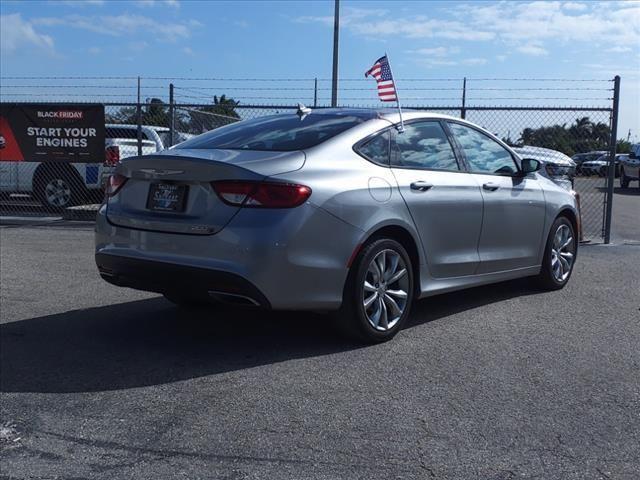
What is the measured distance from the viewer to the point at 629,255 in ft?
31.7

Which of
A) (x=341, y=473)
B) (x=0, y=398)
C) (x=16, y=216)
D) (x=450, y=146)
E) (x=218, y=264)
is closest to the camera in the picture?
(x=341, y=473)

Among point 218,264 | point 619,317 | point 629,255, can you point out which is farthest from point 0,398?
point 629,255

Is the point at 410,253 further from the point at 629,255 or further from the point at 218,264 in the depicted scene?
the point at 629,255

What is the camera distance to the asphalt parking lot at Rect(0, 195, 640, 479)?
136 inches

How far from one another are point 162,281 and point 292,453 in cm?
170

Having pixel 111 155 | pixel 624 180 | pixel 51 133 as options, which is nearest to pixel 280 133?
pixel 111 155

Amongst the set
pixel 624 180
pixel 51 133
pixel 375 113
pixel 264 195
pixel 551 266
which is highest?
pixel 375 113

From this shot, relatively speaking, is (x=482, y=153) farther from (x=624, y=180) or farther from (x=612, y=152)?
(x=624, y=180)

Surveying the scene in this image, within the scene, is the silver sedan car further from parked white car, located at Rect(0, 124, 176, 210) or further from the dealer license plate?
parked white car, located at Rect(0, 124, 176, 210)

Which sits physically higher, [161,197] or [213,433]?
[161,197]

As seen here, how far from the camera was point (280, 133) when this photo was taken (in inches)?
215

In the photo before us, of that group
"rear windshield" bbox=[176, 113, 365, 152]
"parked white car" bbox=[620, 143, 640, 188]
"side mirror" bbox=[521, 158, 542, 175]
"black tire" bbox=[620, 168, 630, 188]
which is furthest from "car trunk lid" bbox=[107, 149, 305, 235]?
"black tire" bbox=[620, 168, 630, 188]

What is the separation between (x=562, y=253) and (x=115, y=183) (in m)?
4.32

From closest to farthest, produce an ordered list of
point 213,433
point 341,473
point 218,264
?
point 341,473
point 213,433
point 218,264
